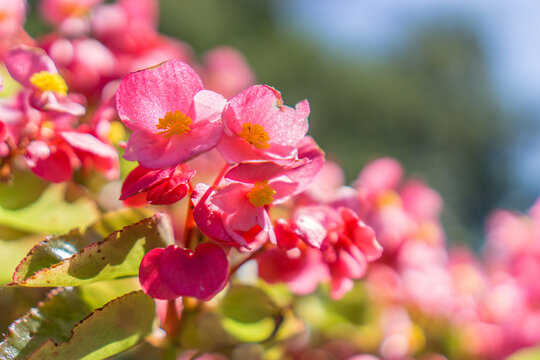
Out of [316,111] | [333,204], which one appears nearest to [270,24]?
[316,111]

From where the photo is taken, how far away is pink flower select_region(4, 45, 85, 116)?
362 mm

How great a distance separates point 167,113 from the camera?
0.33 m

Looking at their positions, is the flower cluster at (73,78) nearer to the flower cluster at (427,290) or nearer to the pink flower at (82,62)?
the pink flower at (82,62)

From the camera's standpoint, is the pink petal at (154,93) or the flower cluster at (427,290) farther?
the flower cluster at (427,290)

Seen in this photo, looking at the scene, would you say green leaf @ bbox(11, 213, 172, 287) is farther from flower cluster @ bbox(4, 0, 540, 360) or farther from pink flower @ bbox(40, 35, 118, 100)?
pink flower @ bbox(40, 35, 118, 100)

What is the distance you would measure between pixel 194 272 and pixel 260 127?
90 mm

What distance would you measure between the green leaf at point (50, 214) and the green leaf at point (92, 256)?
65 millimetres

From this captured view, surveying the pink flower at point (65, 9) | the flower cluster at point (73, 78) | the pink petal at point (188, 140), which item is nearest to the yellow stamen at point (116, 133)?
the flower cluster at point (73, 78)

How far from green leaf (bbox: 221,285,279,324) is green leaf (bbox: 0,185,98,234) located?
119 millimetres

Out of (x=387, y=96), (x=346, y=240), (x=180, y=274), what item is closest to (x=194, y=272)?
(x=180, y=274)

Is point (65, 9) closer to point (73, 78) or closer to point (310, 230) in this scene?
point (73, 78)

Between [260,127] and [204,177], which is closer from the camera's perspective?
[260,127]

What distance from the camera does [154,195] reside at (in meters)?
0.31

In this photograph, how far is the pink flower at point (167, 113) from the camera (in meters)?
0.31
